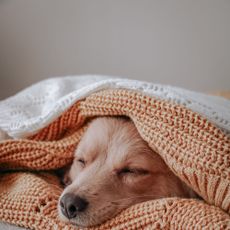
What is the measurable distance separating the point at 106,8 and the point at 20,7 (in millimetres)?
557

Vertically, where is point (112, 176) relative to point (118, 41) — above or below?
below

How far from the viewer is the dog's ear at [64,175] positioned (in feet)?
4.67

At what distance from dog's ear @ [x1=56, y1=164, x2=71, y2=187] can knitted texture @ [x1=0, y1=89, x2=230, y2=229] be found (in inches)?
1.8

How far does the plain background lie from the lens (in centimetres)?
256

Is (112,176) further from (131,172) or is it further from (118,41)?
(118,41)

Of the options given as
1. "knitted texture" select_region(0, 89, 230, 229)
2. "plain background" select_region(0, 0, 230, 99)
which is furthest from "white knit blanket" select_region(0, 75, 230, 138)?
"plain background" select_region(0, 0, 230, 99)

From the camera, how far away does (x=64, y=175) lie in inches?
57.2

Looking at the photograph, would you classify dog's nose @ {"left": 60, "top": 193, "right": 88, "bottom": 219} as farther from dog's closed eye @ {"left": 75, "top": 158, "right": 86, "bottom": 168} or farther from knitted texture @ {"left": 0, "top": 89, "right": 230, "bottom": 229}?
dog's closed eye @ {"left": 75, "top": 158, "right": 86, "bottom": 168}

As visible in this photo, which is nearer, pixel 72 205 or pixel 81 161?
pixel 72 205

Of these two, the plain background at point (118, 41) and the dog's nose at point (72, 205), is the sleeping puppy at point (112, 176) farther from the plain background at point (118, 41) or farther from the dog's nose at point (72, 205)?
the plain background at point (118, 41)

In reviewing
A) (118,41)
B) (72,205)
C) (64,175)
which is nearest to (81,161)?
(64,175)

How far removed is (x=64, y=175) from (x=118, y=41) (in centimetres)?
141

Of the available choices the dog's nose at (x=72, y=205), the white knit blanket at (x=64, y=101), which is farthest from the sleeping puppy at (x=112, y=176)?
the white knit blanket at (x=64, y=101)

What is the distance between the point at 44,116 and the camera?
134 cm
